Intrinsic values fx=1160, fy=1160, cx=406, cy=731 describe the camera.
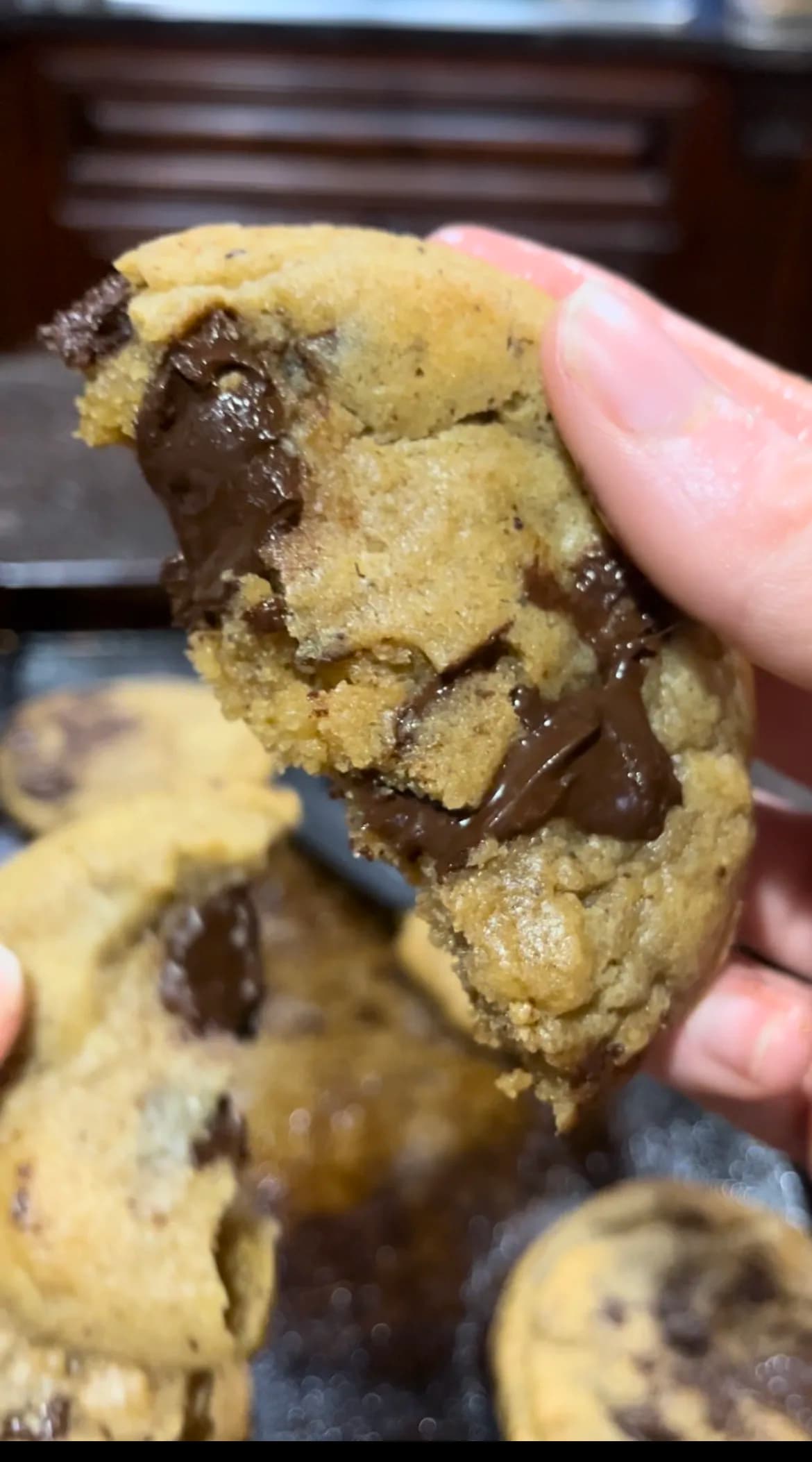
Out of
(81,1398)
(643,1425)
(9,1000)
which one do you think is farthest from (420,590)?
(643,1425)

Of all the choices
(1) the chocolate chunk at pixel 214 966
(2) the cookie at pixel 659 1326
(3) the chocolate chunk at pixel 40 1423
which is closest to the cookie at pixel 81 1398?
(3) the chocolate chunk at pixel 40 1423

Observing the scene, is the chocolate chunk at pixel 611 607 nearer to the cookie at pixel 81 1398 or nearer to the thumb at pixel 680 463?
the thumb at pixel 680 463

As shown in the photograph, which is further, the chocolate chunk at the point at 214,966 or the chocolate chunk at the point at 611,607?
the chocolate chunk at the point at 214,966

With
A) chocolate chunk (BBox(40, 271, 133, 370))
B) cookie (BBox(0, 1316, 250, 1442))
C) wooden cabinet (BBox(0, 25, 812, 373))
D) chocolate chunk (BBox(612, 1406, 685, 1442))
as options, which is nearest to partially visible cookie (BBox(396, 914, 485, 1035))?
chocolate chunk (BBox(612, 1406, 685, 1442))

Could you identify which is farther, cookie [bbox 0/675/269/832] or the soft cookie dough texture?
cookie [bbox 0/675/269/832]

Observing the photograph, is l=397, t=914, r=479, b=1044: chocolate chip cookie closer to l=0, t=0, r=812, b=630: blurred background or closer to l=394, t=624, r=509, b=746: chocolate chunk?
l=394, t=624, r=509, b=746: chocolate chunk

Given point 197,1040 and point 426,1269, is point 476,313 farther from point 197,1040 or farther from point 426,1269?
point 426,1269

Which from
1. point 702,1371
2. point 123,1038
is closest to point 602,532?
point 123,1038
